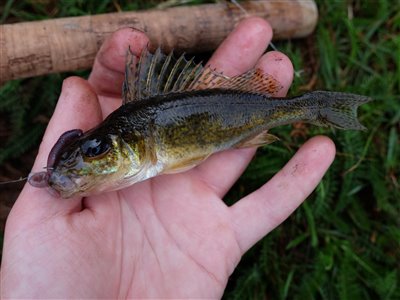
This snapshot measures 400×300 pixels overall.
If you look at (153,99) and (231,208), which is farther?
(231,208)

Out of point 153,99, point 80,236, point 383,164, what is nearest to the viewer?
point 80,236

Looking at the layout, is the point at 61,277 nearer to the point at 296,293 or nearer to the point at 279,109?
the point at 279,109

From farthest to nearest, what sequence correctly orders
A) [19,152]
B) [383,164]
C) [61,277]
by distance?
1. [383,164]
2. [19,152]
3. [61,277]

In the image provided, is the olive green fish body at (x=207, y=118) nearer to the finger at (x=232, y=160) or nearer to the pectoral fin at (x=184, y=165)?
the pectoral fin at (x=184, y=165)

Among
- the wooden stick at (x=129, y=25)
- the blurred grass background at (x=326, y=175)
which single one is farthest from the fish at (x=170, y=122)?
the blurred grass background at (x=326, y=175)

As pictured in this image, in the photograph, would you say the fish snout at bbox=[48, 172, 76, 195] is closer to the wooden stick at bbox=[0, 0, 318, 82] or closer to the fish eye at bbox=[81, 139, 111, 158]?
the fish eye at bbox=[81, 139, 111, 158]

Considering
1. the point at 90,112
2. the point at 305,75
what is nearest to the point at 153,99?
the point at 90,112

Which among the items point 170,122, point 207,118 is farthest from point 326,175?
point 170,122

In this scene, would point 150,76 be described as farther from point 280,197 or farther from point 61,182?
point 280,197
